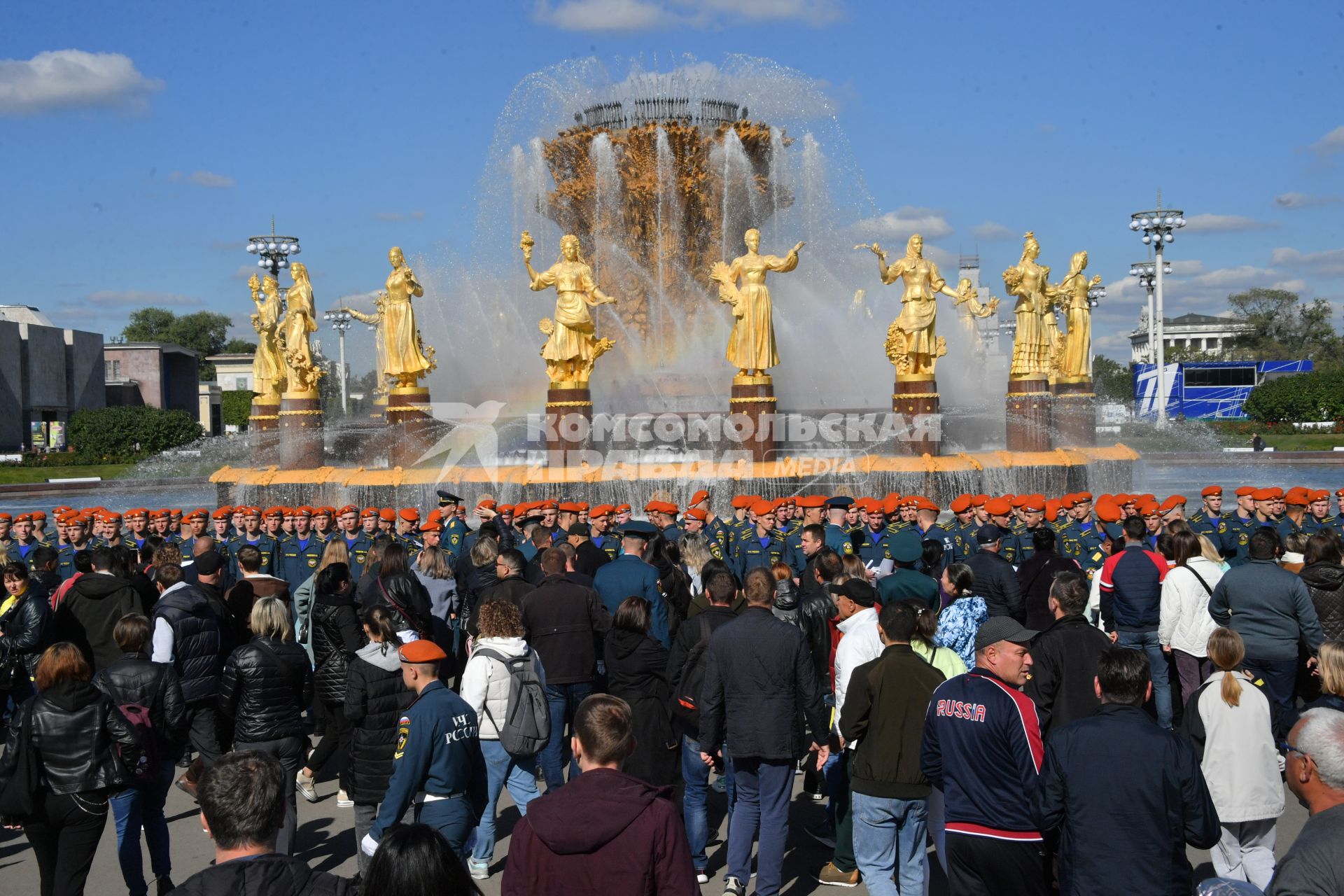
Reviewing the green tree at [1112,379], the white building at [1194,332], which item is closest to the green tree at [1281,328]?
the green tree at [1112,379]

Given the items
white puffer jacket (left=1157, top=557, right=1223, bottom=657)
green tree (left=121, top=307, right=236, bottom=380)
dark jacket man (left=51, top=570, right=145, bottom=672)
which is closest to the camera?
white puffer jacket (left=1157, top=557, right=1223, bottom=657)

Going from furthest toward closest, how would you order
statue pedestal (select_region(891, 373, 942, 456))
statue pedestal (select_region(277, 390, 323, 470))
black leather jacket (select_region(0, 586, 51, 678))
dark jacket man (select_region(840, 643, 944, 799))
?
statue pedestal (select_region(277, 390, 323, 470)), statue pedestal (select_region(891, 373, 942, 456)), black leather jacket (select_region(0, 586, 51, 678)), dark jacket man (select_region(840, 643, 944, 799))

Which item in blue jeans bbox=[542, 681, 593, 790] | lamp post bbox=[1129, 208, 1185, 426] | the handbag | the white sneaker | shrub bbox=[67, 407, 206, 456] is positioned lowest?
the white sneaker

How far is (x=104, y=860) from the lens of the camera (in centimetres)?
638

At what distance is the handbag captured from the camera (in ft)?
16.2

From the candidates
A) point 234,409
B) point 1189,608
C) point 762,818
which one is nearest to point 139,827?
point 762,818

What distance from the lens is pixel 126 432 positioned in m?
49.1

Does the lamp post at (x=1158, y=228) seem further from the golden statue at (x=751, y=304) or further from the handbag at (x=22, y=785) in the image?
the handbag at (x=22, y=785)

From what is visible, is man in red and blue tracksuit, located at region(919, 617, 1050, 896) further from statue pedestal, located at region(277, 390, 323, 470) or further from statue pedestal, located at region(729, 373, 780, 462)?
statue pedestal, located at region(277, 390, 323, 470)

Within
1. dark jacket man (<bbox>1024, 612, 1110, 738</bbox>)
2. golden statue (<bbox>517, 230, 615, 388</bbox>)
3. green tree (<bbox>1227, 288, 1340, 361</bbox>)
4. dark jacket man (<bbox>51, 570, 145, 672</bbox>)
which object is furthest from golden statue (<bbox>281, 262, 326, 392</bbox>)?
green tree (<bbox>1227, 288, 1340, 361</bbox>)

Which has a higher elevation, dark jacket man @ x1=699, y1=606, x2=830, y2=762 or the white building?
the white building

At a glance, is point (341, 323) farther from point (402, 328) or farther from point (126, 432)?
point (402, 328)

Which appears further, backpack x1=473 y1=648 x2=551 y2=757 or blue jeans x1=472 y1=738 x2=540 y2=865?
blue jeans x1=472 y1=738 x2=540 y2=865

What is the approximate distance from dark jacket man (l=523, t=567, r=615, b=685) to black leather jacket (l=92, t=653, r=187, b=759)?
6.57 ft
